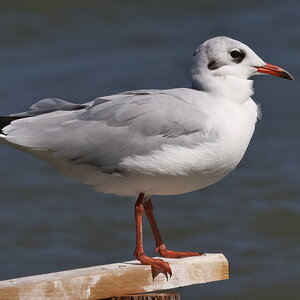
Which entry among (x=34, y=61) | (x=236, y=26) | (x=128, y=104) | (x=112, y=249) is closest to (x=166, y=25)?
(x=236, y=26)

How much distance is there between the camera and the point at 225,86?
4.05 metres

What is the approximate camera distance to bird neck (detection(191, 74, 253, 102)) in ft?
13.3

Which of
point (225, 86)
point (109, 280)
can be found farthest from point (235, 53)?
point (109, 280)

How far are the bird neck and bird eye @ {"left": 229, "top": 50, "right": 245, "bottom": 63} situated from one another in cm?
8

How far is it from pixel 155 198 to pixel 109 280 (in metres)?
4.10

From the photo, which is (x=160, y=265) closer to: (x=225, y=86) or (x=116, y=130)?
(x=116, y=130)

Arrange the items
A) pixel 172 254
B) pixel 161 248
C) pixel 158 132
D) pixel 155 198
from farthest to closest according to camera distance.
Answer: pixel 155 198 → pixel 161 248 → pixel 172 254 → pixel 158 132

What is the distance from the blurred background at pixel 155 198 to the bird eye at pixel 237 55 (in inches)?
107

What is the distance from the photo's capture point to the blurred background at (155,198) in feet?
22.7

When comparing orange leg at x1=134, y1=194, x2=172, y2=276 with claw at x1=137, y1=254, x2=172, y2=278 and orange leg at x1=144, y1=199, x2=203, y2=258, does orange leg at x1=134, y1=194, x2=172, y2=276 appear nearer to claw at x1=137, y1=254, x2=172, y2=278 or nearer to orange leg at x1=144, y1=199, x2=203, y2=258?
claw at x1=137, y1=254, x2=172, y2=278

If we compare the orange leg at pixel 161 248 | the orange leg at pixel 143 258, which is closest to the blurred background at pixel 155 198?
the orange leg at pixel 161 248

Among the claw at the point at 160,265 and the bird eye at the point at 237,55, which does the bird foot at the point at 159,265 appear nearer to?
the claw at the point at 160,265

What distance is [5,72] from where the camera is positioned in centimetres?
858

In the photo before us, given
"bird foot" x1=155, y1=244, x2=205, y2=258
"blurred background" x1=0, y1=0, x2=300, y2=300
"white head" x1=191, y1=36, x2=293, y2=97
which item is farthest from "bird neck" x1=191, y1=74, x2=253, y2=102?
"blurred background" x1=0, y1=0, x2=300, y2=300
